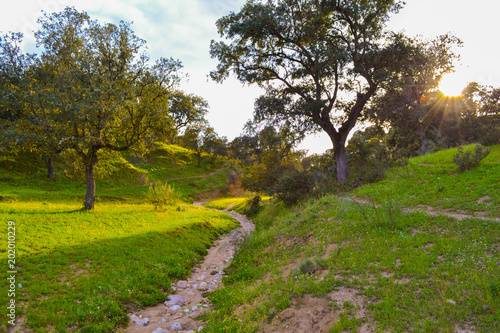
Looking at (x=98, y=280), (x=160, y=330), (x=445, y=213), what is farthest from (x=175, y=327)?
(x=445, y=213)

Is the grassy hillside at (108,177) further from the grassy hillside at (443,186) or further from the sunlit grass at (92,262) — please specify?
the grassy hillside at (443,186)

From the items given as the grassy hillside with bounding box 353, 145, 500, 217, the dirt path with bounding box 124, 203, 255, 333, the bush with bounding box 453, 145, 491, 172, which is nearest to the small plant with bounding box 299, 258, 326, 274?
the dirt path with bounding box 124, 203, 255, 333

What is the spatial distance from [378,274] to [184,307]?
643cm

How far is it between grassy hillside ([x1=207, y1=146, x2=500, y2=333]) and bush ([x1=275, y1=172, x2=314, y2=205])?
9.60 metres

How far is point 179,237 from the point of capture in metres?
16.2

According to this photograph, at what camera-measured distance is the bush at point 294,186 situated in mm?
23875

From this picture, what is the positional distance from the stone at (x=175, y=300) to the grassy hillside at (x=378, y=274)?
118 centimetres

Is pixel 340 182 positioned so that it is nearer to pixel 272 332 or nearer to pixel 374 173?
pixel 374 173

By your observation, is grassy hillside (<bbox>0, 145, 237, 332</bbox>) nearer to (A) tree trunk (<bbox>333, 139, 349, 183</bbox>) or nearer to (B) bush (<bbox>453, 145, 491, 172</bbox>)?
(A) tree trunk (<bbox>333, 139, 349, 183</bbox>)

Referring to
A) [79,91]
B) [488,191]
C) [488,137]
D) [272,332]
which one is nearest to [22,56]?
[79,91]

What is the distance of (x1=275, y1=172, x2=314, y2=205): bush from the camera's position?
23.9 metres

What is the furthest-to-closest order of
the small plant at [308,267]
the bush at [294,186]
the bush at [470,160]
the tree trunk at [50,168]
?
the tree trunk at [50,168] < the bush at [294,186] < the bush at [470,160] < the small plant at [308,267]

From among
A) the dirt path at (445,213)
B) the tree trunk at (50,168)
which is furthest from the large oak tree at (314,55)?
the tree trunk at (50,168)

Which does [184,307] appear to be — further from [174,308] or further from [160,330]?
[160,330]
